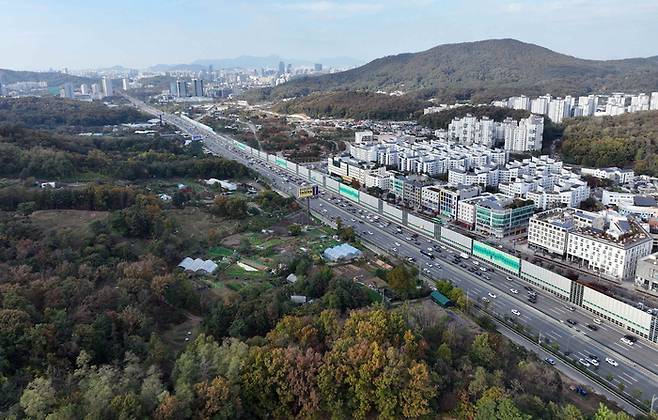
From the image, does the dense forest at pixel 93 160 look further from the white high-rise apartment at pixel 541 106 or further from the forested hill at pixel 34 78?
the forested hill at pixel 34 78

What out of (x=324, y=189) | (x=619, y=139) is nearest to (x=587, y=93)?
(x=619, y=139)

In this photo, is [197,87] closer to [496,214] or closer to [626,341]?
[496,214]

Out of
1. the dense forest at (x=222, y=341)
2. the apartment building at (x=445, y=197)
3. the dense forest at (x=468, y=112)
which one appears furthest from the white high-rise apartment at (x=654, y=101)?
the dense forest at (x=222, y=341)

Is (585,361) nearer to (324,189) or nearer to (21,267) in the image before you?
(21,267)

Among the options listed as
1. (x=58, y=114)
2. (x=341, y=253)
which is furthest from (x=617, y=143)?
(x=58, y=114)

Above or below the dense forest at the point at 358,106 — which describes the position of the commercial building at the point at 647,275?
below

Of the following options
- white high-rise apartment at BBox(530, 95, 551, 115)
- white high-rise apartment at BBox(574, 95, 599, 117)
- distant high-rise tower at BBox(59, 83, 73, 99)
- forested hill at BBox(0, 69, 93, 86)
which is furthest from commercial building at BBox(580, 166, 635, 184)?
forested hill at BBox(0, 69, 93, 86)
